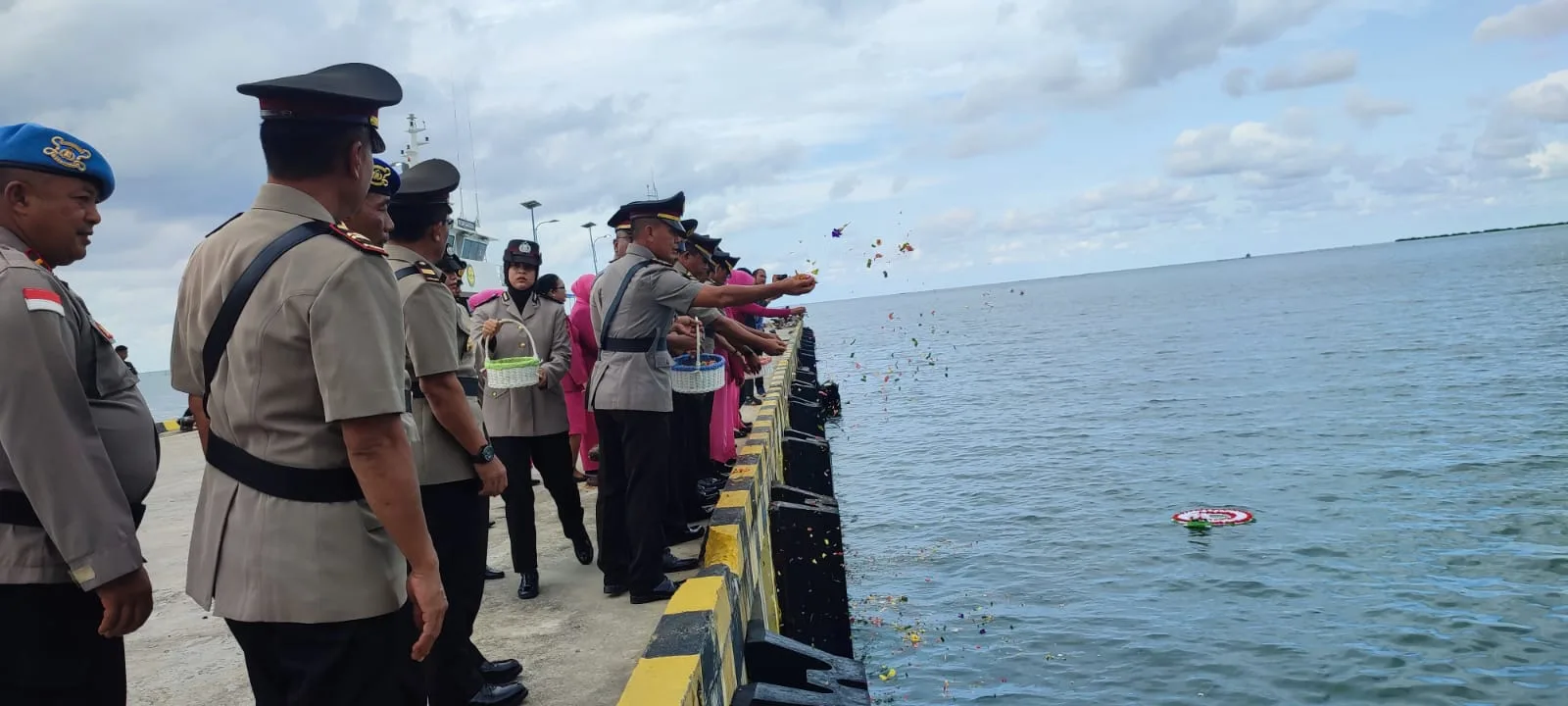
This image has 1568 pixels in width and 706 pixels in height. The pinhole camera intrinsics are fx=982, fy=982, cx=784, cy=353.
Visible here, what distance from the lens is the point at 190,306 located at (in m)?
2.26

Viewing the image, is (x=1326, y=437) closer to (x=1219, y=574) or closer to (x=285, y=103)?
(x=1219, y=574)

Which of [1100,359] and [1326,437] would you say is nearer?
[1326,437]

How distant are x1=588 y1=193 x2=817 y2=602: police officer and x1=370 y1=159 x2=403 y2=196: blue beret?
67.4 inches

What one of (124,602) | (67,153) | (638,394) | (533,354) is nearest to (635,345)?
(638,394)

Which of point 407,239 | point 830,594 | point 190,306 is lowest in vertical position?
point 830,594

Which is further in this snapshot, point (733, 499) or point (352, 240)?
point (733, 499)

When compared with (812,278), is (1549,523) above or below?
below

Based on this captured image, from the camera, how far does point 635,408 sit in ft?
16.4

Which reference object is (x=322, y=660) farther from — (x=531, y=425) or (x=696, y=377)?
(x=696, y=377)

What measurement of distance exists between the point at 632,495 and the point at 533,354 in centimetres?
140

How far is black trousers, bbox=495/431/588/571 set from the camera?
5.45 meters

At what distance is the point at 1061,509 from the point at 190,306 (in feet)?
42.4

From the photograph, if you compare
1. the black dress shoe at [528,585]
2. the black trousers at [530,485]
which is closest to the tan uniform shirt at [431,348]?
the black trousers at [530,485]

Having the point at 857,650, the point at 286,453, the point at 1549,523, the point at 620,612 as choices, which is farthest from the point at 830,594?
the point at 1549,523
